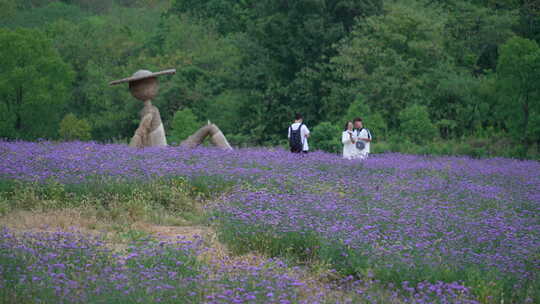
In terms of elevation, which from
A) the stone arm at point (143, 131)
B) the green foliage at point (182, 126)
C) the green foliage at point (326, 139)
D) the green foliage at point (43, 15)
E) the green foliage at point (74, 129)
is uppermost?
the green foliage at point (43, 15)

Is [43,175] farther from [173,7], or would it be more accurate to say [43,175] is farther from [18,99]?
[173,7]

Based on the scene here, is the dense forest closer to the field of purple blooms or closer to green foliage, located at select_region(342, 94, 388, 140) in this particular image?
green foliage, located at select_region(342, 94, 388, 140)

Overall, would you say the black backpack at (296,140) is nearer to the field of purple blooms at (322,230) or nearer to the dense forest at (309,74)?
the field of purple blooms at (322,230)

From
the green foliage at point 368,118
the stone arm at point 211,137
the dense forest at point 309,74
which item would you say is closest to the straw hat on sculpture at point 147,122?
the stone arm at point 211,137

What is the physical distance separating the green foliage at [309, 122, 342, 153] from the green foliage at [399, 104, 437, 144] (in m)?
3.71

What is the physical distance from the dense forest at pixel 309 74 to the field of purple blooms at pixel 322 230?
43.0ft

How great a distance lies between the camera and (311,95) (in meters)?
33.3

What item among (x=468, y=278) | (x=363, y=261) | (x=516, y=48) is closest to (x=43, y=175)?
(x=363, y=261)

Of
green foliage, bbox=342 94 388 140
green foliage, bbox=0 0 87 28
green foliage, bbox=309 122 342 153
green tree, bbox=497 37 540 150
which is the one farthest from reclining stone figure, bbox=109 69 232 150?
green foliage, bbox=0 0 87 28

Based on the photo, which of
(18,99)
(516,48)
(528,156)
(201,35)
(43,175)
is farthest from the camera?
(201,35)

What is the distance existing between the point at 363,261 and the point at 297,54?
2830 centimetres

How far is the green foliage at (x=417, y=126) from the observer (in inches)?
1019

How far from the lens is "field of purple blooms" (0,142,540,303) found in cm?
507

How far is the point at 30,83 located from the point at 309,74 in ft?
48.6
